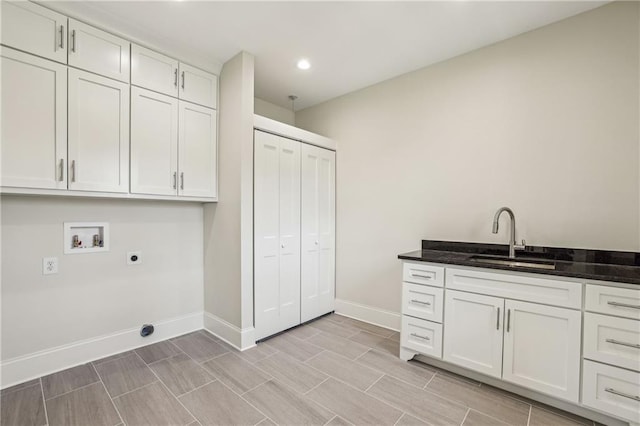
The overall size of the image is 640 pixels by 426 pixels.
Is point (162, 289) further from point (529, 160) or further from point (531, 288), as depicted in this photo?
point (529, 160)

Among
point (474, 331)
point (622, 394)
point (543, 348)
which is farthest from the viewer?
point (474, 331)

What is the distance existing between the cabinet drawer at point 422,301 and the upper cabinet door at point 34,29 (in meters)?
3.10

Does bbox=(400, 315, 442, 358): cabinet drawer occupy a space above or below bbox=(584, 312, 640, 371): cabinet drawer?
below

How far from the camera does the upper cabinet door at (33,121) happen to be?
178cm

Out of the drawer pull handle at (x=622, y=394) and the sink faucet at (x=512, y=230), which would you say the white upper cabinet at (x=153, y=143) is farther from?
the drawer pull handle at (x=622, y=394)

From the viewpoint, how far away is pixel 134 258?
8.43 ft

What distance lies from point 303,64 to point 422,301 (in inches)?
96.9

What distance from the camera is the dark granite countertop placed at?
1.69 m

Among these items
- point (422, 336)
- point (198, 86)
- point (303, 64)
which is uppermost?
point (303, 64)

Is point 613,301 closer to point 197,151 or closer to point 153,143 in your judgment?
point 197,151

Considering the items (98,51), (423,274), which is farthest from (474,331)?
(98,51)

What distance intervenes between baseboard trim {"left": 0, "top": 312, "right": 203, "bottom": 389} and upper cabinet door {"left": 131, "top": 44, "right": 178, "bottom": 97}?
215cm

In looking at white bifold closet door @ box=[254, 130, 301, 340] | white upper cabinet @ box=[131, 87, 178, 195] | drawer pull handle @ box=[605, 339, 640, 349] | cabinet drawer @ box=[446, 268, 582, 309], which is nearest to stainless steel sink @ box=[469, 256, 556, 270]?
cabinet drawer @ box=[446, 268, 582, 309]

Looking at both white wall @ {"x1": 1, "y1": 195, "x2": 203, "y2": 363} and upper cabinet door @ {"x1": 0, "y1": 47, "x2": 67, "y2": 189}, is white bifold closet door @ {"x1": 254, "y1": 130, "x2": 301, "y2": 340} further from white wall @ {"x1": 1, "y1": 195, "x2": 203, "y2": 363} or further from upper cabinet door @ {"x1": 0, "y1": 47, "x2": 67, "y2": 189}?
upper cabinet door @ {"x1": 0, "y1": 47, "x2": 67, "y2": 189}
